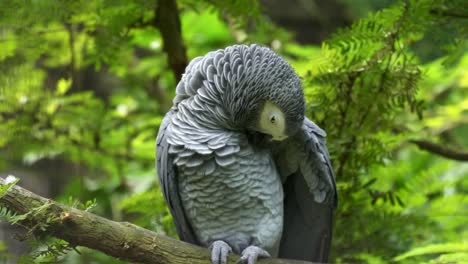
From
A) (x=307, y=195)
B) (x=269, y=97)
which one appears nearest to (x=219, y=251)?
(x=307, y=195)

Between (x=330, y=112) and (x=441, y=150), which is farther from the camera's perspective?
(x=441, y=150)

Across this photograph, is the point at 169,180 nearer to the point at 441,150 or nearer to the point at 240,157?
the point at 240,157

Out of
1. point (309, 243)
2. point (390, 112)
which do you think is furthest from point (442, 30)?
point (309, 243)

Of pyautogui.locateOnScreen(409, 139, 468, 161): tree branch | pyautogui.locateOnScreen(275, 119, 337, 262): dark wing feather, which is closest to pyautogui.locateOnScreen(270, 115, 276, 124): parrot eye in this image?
pyautogui.locateOnScreen(275, 119, 337, 262): dark wing feather

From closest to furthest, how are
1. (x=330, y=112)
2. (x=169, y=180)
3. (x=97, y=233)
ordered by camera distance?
(x=97, y=233) → (x=169, y=180) → (x=330, y=112)

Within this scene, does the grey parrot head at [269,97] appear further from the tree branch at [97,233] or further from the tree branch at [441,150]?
the tree branch at [441,150]

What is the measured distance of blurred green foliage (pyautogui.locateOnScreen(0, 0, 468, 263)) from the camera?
257 cm

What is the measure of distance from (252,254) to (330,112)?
71cm

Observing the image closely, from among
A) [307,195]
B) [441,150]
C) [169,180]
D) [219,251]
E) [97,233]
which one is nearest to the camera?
[97,233]

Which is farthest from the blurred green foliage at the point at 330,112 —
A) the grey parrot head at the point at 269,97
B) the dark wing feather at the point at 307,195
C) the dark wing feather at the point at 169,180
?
the grey parrot head at the point at 269,97

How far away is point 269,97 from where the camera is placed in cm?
214

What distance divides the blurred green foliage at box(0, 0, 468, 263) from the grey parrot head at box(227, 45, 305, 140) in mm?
441

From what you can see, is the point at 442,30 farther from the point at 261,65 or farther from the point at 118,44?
the point at 118,44

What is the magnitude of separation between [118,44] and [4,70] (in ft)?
1.74
